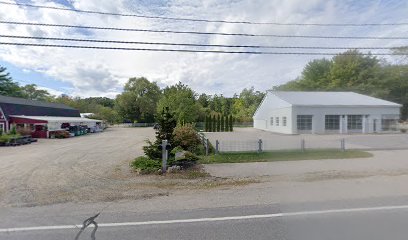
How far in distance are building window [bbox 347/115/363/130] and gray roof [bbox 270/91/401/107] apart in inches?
60.8

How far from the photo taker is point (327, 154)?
514 inches

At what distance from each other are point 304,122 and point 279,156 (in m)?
18.3

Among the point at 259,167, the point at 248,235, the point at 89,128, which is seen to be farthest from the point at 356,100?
the point at 89,128

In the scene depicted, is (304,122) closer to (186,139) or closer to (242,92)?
(186,139)

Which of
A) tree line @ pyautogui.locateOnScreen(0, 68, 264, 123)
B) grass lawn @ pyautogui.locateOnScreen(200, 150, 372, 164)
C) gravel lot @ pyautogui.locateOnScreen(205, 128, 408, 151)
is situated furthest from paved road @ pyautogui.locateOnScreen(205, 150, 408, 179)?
tree line @ pyautogui.locateOnScreen(0, 68, 264, 123)

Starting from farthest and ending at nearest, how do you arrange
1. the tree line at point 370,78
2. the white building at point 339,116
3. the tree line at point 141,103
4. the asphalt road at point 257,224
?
the tree line at point 141,103 < the tree line at point 370,78 < the white building at point 339,116 < the asphalt road at point 257,224

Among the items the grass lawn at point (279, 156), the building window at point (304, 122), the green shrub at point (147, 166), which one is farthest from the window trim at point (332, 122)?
the green shrub at point (147, 166)

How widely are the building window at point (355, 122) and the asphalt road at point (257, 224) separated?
88.5ft

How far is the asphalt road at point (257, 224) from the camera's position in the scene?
169 inches

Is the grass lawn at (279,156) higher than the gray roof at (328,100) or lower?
lower

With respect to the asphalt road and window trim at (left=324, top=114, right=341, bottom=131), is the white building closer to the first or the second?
window trim at (left=324, top=114, right=341, bottom=131)

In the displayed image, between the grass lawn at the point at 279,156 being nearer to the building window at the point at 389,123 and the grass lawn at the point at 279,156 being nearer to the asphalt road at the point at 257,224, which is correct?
the asphalt road at the point at 257,224

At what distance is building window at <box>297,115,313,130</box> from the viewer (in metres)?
29.0

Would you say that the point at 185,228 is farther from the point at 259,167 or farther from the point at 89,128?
the point at 89,128
